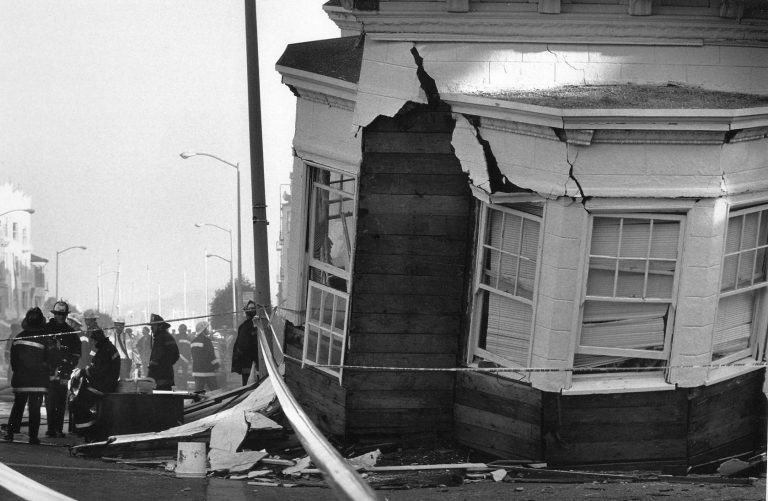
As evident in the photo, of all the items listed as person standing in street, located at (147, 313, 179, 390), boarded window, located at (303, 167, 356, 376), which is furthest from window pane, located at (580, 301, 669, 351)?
person standing in street, located at (147, 313, 179, 390)

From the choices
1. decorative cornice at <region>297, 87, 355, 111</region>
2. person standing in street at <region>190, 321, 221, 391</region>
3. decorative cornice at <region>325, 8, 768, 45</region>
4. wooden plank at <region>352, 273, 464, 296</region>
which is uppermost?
decorative cornice at <region>325, 8, 768, 45</region>

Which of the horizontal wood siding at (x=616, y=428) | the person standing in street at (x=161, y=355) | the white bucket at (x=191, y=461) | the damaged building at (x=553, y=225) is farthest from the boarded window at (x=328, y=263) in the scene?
the person standing in street at (x=161, y=355)

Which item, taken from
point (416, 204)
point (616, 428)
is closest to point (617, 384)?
point (616, 428)

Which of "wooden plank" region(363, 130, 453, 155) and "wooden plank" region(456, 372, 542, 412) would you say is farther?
"wooden plank" region(363, 130, 453, 155)

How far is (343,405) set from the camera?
12570mm

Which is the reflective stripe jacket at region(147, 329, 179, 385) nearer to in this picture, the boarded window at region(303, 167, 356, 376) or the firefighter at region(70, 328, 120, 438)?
the firefighter at region(70, 328, 120, 438)

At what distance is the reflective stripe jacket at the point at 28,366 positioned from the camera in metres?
14.7

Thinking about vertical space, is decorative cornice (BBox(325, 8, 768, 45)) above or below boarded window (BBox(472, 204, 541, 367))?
above

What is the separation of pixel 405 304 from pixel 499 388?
4.01 ft

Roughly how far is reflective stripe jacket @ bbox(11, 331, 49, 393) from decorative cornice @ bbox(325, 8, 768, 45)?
17.5 feet

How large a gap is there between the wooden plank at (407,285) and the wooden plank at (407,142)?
1.15 meters

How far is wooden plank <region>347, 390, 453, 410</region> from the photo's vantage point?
12.4m

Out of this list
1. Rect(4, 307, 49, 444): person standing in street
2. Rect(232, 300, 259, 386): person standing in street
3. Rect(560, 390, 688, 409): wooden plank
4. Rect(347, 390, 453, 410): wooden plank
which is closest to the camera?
Rect(560, 390, 688, 409): wooden plank

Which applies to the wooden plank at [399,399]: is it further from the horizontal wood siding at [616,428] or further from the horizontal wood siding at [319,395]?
the horizontal wood siding at [616,428]
